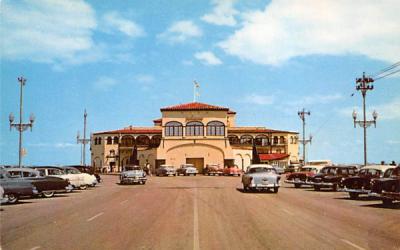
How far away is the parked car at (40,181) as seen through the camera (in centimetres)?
2281

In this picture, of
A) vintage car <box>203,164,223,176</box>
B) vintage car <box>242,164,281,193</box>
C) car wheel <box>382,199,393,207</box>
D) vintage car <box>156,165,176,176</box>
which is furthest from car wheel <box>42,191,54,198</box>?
vintage car <box>203,164,223,176</box>

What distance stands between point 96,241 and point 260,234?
3.87m

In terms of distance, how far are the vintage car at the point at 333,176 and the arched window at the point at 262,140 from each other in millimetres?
59726

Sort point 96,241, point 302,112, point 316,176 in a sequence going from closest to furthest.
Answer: point 96,241 → point 316,176 → point 302,112

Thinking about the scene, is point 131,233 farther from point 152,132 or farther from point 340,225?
point 152,132

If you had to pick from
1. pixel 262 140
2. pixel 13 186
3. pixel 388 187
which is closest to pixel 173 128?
pixel 262 140

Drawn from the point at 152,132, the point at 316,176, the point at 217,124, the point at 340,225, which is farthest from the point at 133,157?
the point at 340,225

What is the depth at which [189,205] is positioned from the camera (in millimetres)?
19641

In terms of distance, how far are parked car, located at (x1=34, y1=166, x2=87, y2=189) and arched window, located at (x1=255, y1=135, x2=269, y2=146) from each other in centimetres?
6114

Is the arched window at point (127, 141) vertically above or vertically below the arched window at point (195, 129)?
below

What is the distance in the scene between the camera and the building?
2933 inches

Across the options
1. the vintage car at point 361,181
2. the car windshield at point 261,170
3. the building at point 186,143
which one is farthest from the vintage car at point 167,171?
the vintage car at point 361,181

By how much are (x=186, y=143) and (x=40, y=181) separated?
169ft

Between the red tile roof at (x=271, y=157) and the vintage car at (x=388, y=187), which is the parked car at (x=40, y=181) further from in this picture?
the red tile roof at (x=271, y=157)
